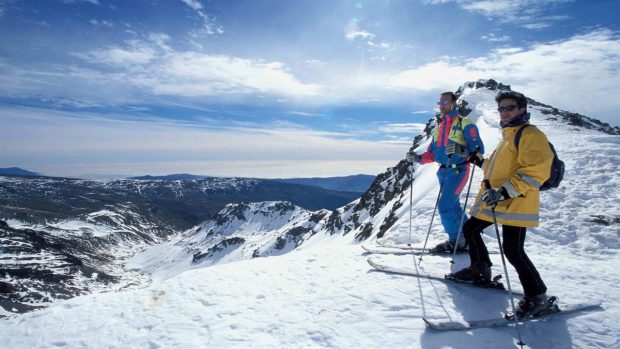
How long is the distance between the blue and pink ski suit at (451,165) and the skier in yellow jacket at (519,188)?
2215 millimetres

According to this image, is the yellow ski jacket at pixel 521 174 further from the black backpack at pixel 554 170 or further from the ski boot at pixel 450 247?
the ski boot at pixel 450 247

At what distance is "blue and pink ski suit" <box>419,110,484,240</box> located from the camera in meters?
8.24

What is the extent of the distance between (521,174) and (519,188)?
22cm

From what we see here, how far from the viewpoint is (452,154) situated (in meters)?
8.39

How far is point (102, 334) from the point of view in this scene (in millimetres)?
6379

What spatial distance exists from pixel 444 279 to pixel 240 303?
4127mm

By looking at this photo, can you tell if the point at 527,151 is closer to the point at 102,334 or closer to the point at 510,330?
the point at 510,330

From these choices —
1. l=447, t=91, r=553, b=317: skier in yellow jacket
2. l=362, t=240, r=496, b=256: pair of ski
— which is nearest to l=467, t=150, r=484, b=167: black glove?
l=447, t=91, r=553, b=317: skier in yellow jacket

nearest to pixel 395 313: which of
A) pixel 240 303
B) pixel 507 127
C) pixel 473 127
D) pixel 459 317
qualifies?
pixel 459 317

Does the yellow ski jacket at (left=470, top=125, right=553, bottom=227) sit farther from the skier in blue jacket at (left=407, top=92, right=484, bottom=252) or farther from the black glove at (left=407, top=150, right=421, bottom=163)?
the black glove at (left=407, top=150, right=421, bottom=163)

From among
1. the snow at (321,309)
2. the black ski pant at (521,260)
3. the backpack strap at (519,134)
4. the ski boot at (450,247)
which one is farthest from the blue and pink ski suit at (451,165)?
the black ski pant at (521,260)

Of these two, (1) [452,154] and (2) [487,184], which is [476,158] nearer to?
(1) [452,154]

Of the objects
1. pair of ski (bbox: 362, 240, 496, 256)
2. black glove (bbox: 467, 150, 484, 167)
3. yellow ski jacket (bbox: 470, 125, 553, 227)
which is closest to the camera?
yellow ski jacket (bbox: 470, 125, 553, 227)

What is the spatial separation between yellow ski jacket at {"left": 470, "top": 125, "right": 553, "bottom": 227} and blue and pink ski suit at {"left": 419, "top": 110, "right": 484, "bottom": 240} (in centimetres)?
225
